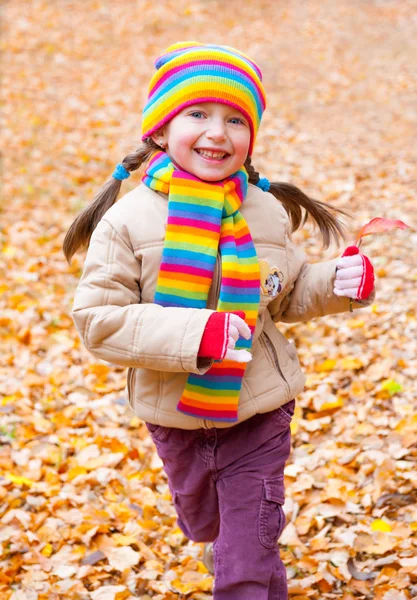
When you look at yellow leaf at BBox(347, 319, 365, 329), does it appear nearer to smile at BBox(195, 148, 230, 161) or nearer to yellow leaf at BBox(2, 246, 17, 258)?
smile at BBox(195, 148, 230, 161)

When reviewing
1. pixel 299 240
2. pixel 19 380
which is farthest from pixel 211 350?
pixel 299 240

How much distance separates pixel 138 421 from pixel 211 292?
7.14ft

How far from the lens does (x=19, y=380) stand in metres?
4.74

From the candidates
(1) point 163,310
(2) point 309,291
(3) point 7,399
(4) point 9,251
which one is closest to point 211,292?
(1) point 163,310

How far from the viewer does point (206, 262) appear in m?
2.27

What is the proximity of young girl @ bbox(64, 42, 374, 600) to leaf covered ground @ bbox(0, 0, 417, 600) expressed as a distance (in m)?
0.83

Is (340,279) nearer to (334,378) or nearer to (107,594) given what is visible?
(107,594)

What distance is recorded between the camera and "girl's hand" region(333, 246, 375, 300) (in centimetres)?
238

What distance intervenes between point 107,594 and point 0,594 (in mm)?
441

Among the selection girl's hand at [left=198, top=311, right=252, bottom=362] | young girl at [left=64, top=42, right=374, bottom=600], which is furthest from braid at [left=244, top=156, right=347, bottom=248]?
girl's hand at [left=198, top=311, right=252, bottom=362]

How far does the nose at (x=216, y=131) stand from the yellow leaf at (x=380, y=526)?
1.93 metres

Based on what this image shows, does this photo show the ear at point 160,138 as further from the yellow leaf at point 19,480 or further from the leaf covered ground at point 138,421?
the yellow leaf at point 19,480

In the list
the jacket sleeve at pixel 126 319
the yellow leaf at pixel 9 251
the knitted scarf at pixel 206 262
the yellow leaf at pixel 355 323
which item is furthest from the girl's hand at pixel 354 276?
the yellow leaf at pixel 9 251

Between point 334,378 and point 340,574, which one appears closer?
point 340,574
